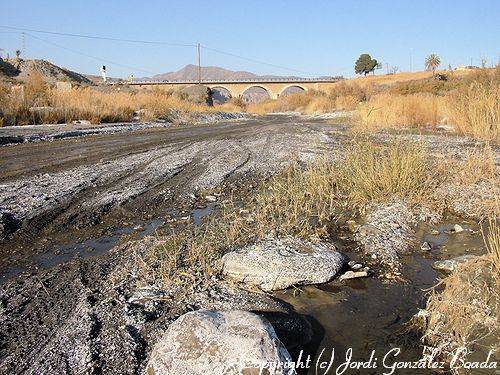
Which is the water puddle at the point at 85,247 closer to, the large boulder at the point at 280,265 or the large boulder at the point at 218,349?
the large boulder at the point at 280,265

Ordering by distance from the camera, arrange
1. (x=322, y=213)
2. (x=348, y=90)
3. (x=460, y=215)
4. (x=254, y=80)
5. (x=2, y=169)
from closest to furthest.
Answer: (x=322, y=213) < (x=460, y=215) < (x=2, y=169) < (x=348, y=90) < (x=254, y=80)

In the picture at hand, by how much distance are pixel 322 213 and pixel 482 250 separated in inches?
70.2

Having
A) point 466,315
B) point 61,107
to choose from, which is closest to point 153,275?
point 466,315

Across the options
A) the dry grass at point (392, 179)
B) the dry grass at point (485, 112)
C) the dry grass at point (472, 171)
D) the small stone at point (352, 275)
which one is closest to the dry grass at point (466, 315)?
the small stone at point (352, 275)

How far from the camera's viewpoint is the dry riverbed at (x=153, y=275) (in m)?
→ 2.73

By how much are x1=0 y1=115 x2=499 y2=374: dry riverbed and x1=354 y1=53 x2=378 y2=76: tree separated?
285ft

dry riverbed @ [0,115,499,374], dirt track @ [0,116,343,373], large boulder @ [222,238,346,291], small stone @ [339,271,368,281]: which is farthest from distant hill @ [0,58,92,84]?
small stone @ [339,271,368,281]

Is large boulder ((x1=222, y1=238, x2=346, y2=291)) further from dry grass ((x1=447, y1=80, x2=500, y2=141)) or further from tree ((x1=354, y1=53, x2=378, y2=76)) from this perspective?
tree ((x1=354, y1=53, x2=378, y2=76))

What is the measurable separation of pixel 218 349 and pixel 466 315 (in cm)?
171

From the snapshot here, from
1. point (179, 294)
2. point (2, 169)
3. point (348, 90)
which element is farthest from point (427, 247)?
point (348, 90)

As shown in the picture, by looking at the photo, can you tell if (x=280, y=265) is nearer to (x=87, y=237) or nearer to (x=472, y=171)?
(x=87, y=237)

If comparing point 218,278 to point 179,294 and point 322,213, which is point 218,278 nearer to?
point 179,294

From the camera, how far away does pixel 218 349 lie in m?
2.22

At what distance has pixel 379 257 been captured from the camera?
4301 millimetres
